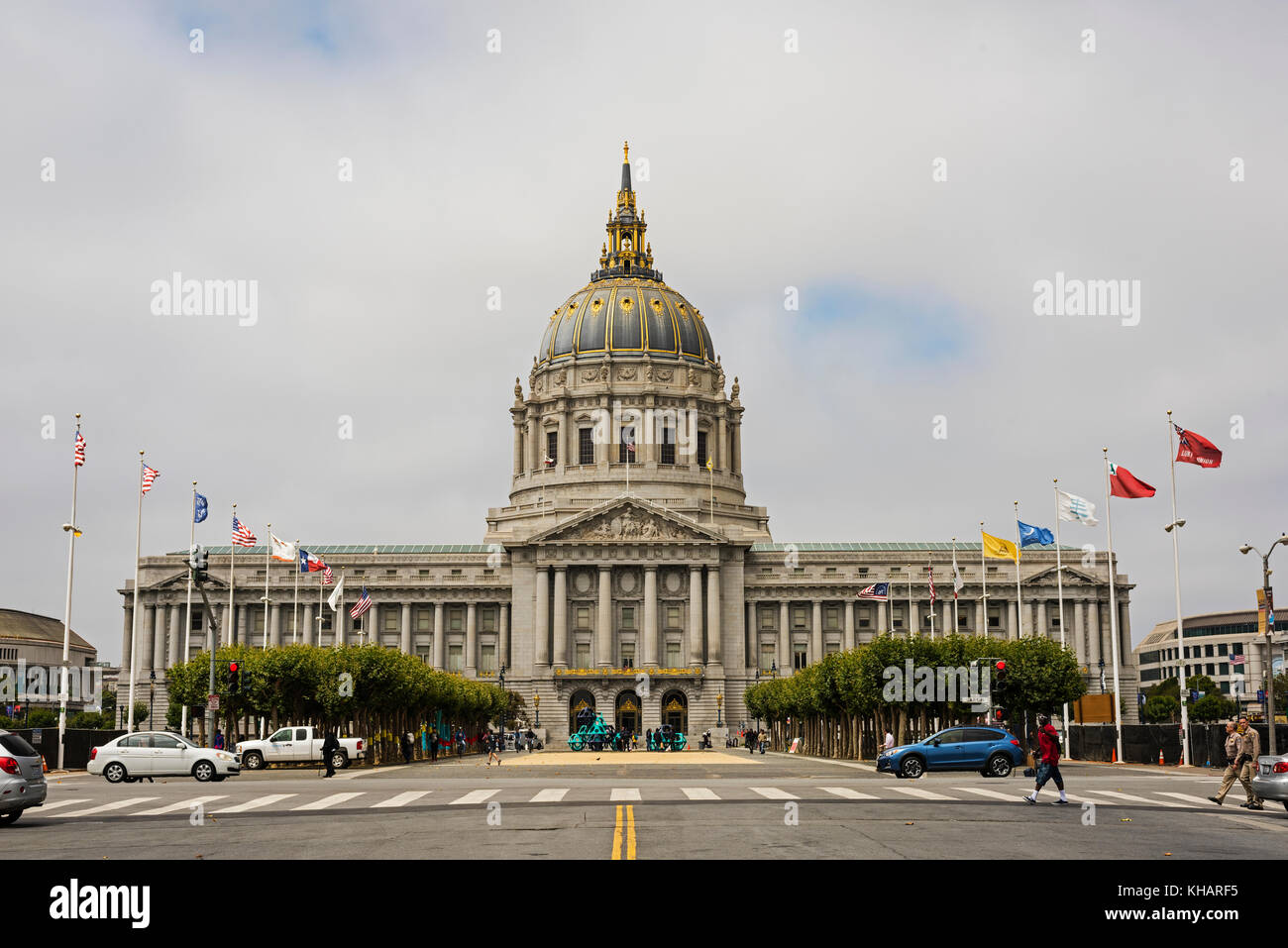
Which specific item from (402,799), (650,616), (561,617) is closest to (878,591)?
(650,616)

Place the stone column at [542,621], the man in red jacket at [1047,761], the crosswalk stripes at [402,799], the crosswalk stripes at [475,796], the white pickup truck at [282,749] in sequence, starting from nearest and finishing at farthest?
the man in red jacket at [1047,761]
the crosswalk stripes at [402,799]
the crosswalk stripes at [475,796]
the white pickup truck at [282,749]
the stone column at [542,621]

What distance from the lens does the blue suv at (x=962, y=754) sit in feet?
155

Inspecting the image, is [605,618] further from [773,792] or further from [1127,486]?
[773,792]

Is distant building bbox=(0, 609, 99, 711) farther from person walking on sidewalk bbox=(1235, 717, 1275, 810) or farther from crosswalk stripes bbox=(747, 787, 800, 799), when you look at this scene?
person walking on sidewalk bbox=(1235, 717, 1275, 810)

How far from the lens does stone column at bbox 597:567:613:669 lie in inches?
4983

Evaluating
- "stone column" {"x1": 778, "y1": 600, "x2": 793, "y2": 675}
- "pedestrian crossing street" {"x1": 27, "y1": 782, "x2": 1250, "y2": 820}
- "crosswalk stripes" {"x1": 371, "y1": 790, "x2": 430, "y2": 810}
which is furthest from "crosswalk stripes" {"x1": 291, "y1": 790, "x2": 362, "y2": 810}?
"stone column" {"x1": 778, "y1": 600, "x2": 793, "y2": 675}

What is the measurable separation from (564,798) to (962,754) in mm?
18532

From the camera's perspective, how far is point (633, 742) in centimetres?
11350

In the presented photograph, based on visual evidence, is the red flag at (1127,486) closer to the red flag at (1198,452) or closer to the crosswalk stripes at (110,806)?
the red flag at (1198,452)

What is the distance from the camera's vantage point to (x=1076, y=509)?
239 ft

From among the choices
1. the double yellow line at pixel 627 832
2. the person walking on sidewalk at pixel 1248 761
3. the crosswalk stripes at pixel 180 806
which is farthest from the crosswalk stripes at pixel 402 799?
the person walking on sidewalk at pixel 1248 761

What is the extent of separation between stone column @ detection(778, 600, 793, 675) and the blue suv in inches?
3330

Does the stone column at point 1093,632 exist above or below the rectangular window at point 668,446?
below

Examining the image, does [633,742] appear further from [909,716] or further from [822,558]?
[909,716]
